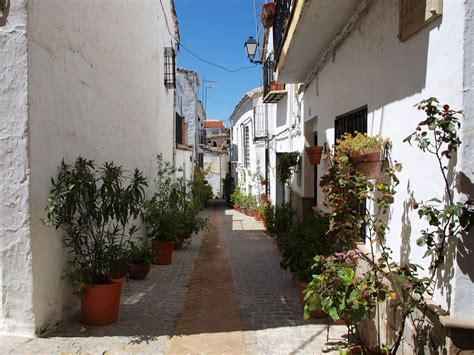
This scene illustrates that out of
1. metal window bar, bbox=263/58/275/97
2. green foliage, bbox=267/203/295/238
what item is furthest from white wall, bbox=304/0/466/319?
metal window bar, bbox=263/58/275/97

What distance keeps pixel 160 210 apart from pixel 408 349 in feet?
21.4

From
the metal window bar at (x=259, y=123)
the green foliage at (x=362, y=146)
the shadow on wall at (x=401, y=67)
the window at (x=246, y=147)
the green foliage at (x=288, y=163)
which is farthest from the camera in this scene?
the window at (x=246, y=147)

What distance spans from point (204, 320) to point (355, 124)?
10.6 ft

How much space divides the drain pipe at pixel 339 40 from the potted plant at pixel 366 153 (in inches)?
66.5

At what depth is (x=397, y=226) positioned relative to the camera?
11.8ft

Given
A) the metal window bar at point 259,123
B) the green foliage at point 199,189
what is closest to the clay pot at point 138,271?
the green foliage at point 199,189

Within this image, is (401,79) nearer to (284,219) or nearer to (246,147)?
(284,219)

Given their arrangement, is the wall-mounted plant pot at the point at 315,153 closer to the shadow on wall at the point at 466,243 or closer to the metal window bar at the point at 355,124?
the metal window bar at the point at 355,124

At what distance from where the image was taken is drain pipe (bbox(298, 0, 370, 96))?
4.69 m

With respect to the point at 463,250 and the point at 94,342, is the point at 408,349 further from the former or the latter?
the point at 94,342

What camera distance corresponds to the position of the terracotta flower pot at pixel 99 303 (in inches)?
185

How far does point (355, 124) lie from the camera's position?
521 centimetres

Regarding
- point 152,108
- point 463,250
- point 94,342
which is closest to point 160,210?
point 152,108

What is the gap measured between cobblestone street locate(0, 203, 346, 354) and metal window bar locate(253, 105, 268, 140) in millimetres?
9905
